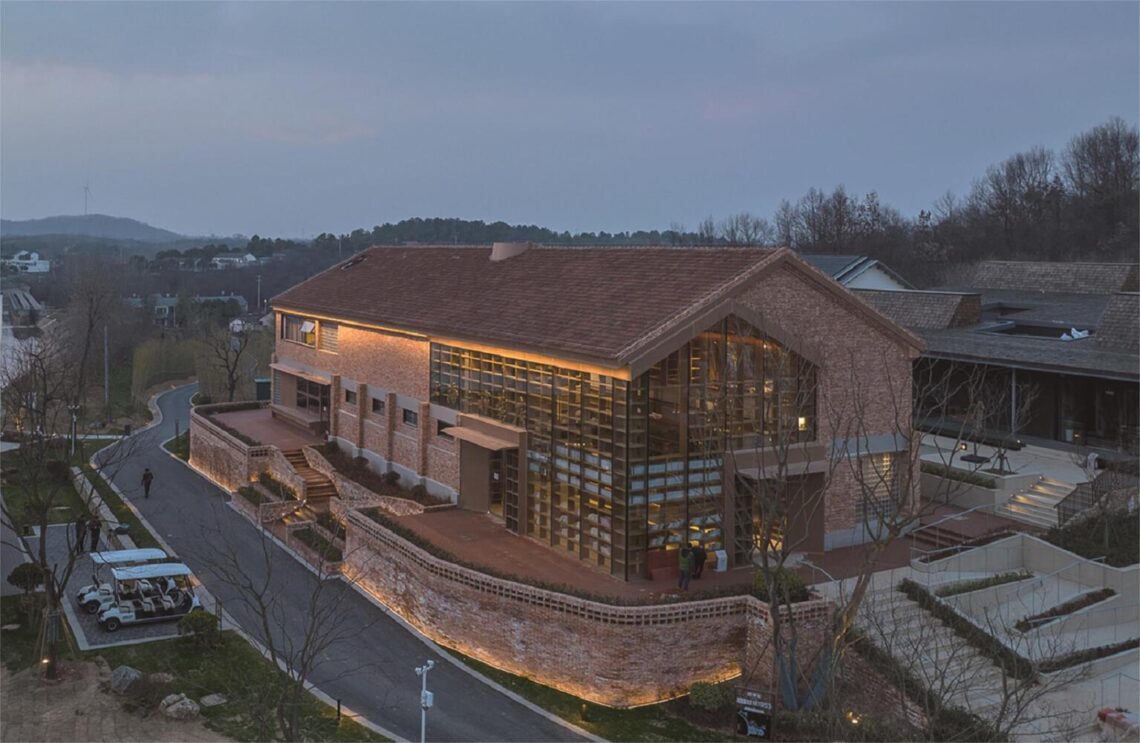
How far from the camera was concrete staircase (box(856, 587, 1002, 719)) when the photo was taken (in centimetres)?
1814

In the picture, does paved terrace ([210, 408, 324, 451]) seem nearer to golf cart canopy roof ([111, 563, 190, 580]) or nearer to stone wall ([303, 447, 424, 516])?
stone wall ([303, 447, 424, 516])

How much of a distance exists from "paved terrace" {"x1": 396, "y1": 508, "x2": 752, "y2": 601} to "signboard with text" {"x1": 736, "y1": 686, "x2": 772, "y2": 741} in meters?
2.65

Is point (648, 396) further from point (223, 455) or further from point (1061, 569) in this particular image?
point (223, 455)

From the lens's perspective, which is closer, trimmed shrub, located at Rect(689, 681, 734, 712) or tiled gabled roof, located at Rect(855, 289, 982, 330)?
trimmed shrub, located at Rect(689, 681, 734, 712)

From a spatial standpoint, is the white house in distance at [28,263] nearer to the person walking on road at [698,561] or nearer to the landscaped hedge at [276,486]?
the landscaped hedge at [276,486]

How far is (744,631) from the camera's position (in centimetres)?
1994

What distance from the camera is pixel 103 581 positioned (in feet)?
85.1

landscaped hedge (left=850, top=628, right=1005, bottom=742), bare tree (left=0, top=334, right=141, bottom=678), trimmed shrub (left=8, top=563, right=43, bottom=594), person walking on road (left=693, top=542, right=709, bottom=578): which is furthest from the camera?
trimmed shrub (left=8, top=563, right=43, bottom=594)

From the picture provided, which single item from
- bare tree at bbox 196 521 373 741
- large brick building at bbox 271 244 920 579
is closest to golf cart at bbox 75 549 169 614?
bare tree at bbox 196 521 373 741

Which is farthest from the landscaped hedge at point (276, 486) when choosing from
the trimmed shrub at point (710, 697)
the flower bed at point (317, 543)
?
the trimmed shrub at point (710, 697)

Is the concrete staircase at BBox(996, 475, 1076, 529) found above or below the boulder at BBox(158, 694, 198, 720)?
above

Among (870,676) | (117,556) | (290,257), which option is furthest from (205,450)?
(290,257)

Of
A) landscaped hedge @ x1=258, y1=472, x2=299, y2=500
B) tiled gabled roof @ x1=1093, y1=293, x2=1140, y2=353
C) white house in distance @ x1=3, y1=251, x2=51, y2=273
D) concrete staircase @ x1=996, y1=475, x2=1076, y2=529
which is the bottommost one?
landscaped hedge @ x1=258, y1=472, x2=299, y2=500

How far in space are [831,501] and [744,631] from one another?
20.5 feet
